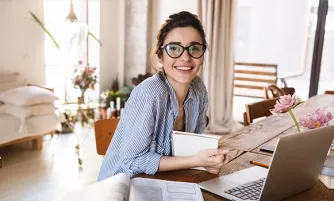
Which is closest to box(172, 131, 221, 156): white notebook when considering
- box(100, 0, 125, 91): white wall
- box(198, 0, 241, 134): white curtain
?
box(198, 0, 241, 134): white curtain

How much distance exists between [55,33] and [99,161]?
198cm

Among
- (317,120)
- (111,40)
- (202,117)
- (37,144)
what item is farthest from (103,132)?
(111,40)

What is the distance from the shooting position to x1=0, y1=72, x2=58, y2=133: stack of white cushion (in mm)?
3359

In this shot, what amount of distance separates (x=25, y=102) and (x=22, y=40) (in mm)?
958

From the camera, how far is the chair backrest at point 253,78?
18.4ft

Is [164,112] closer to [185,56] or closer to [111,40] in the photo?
[185,56]

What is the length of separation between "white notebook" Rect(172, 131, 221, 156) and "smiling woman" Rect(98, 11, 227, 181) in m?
0.03

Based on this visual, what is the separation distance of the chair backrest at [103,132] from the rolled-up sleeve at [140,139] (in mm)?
397

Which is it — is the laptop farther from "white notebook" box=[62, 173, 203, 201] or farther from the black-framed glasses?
the black-framed glasses

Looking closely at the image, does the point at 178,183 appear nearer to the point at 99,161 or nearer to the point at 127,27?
the point at 99,161

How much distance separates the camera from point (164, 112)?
49.5 inches

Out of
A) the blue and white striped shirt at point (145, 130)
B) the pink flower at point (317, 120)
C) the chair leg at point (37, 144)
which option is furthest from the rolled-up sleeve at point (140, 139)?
the chair leg at point (37, 144)

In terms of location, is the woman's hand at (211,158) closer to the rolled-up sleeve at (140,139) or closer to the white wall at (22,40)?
the rolled-up sleeve at (140,139)

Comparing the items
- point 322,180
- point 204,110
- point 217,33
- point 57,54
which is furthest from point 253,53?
point 322,180
